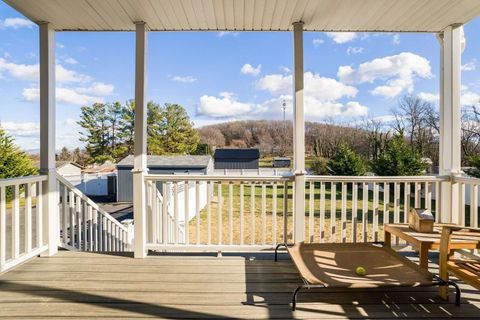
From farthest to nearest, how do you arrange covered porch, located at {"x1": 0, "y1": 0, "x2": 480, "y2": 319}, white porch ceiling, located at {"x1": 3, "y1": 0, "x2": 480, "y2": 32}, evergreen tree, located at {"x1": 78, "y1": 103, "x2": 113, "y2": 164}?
1. evergreen tree, located at {"x1": 78, "y1": 103, "x2": 113, "y2": 164}
2. white porch ceiling, located at {"x1": 3, "y1": 0, "x2": 480, "y2": 32}
3. covered porch, located at {"x1": 0, "y1": 0, "x2": 480, "y2": 319}

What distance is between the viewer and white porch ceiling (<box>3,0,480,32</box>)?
2959mm

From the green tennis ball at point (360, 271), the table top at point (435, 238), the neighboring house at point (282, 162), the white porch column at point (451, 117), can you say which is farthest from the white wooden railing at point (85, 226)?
the white porch column at point (451, 117)

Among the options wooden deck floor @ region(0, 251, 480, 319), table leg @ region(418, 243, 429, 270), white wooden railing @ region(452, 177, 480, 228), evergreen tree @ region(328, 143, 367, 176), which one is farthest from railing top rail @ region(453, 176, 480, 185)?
evergreen tree @ region(328, 143, 367, 176)

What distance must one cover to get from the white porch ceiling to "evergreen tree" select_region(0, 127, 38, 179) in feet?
9.64

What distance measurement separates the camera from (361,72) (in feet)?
27.5

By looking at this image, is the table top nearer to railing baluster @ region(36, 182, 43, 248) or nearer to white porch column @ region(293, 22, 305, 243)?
white porch column @ region(293, 22, 305, 243)

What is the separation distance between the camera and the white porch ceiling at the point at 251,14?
9.71 feet

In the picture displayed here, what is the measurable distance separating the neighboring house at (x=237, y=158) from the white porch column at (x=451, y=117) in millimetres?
2181

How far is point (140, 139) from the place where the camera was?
11.0 ft

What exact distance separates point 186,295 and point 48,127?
95.1 inches

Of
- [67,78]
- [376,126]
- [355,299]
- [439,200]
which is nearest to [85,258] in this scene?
[355,299]

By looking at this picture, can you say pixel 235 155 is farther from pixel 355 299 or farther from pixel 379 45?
pixel 379 45

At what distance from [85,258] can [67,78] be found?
7029 mm

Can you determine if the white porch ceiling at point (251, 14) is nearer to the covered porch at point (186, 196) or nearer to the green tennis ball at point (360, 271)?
the covered porch at point (186, 196)
